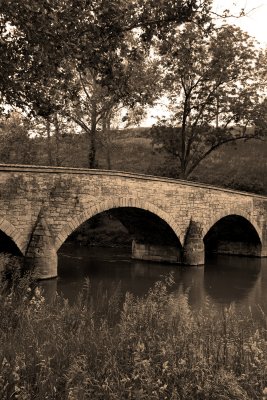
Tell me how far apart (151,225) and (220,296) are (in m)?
7.17

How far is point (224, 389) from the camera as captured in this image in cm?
432

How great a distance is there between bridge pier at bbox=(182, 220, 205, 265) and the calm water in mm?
597

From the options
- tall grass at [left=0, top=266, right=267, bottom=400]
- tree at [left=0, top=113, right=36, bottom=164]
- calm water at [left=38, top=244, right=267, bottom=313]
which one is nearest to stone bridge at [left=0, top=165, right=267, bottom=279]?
calm water at [left=38, top=244, right=267, bottom=313]

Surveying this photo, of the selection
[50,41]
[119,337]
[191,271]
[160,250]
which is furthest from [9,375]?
[160,250]

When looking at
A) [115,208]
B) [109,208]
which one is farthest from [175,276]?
[109,208]

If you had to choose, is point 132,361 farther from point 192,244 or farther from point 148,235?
point 148,235

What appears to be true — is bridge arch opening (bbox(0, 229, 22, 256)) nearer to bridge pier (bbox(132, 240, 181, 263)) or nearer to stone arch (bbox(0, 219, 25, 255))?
stone arch (bbox(0, 219, 25, 255))

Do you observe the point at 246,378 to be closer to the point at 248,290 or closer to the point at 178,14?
the point at 178,14

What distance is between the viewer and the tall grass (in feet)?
13.8

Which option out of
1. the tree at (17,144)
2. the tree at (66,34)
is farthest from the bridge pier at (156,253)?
the tree at (66,34)

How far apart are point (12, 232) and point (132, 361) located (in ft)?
35.8

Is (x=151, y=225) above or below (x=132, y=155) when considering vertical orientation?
below

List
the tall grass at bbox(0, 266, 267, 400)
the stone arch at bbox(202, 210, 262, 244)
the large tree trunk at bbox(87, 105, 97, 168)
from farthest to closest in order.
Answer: the large tree trunk at bbox(87, 105, 97, 168) < the stone arch at bbox(202, 210, 262, 244) < the tall grass at bbox(0, 266, 267, 400)

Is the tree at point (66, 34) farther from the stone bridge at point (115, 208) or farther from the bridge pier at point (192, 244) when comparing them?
the bridge pier at point (192, 244)
